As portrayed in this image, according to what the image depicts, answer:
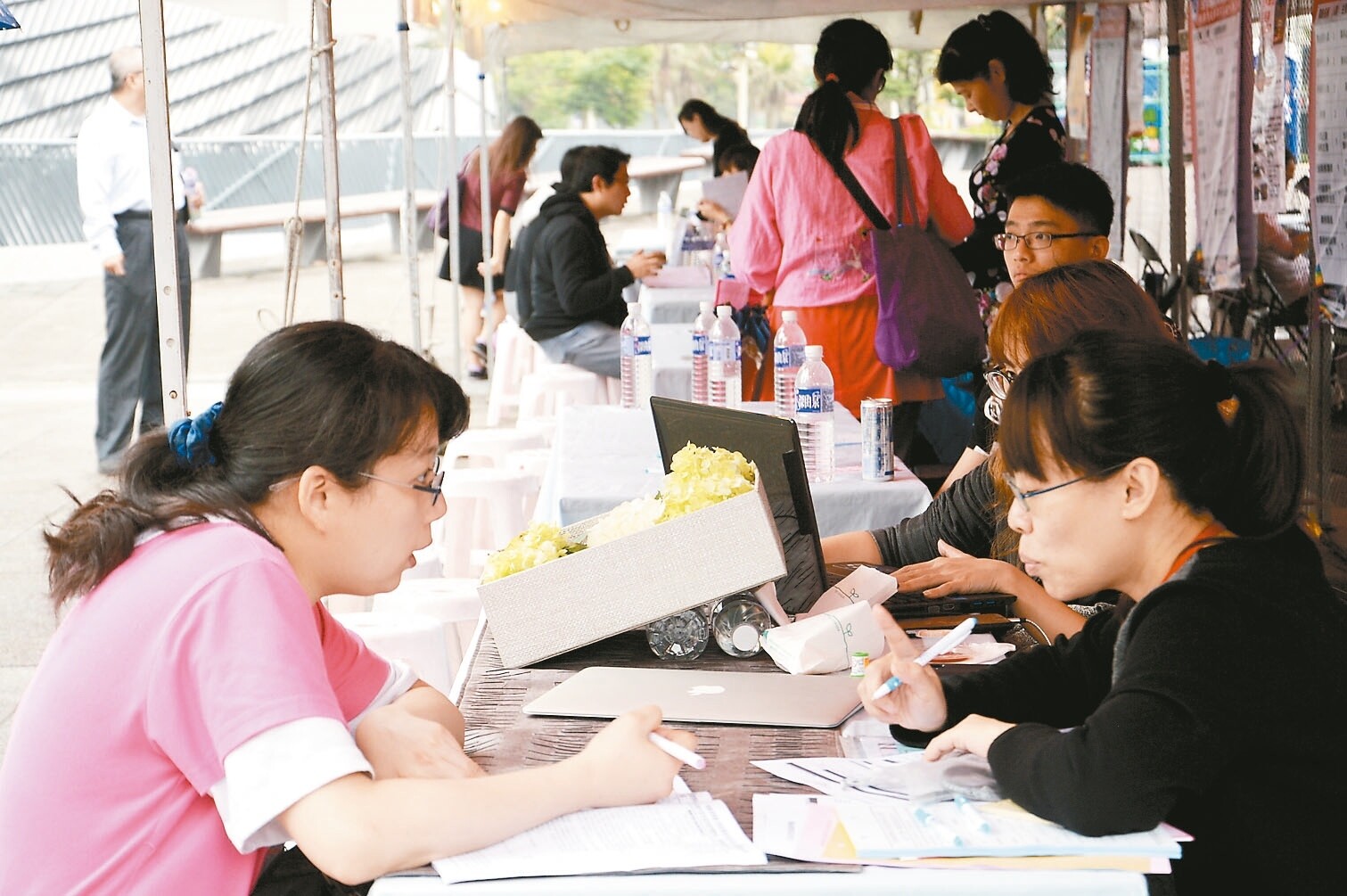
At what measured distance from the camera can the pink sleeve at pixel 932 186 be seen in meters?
4.40

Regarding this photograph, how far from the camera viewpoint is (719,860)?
1336 millimetres

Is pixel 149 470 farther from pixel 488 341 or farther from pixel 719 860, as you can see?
pixel 488 341

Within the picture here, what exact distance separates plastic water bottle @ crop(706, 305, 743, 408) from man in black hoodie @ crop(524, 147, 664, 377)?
7.49 ft

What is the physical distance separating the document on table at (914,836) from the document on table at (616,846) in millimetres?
41

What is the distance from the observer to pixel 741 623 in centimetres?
203

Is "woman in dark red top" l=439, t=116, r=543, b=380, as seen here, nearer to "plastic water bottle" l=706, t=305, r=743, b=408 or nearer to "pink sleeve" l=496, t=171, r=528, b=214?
"pink sleeve" l=496, t=171, r=528, b=214

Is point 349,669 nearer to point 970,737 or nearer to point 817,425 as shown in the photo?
point 970,737

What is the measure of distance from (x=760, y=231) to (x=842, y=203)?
0.31 m

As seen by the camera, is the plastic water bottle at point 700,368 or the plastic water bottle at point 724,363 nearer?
the plastic water bottle at point 724,363

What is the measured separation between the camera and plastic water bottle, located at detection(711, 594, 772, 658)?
203 cm

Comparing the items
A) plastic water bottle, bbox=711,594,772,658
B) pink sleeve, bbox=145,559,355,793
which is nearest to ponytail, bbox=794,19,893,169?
plastic water bottle, bbox=711,594,772,658

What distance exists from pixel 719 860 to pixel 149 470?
2.40ft

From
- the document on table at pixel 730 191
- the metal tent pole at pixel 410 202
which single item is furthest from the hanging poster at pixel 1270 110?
the metal tent pole at pixel 410 202

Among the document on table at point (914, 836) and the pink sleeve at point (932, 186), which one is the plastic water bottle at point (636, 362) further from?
the document on table at point (914, 836)
